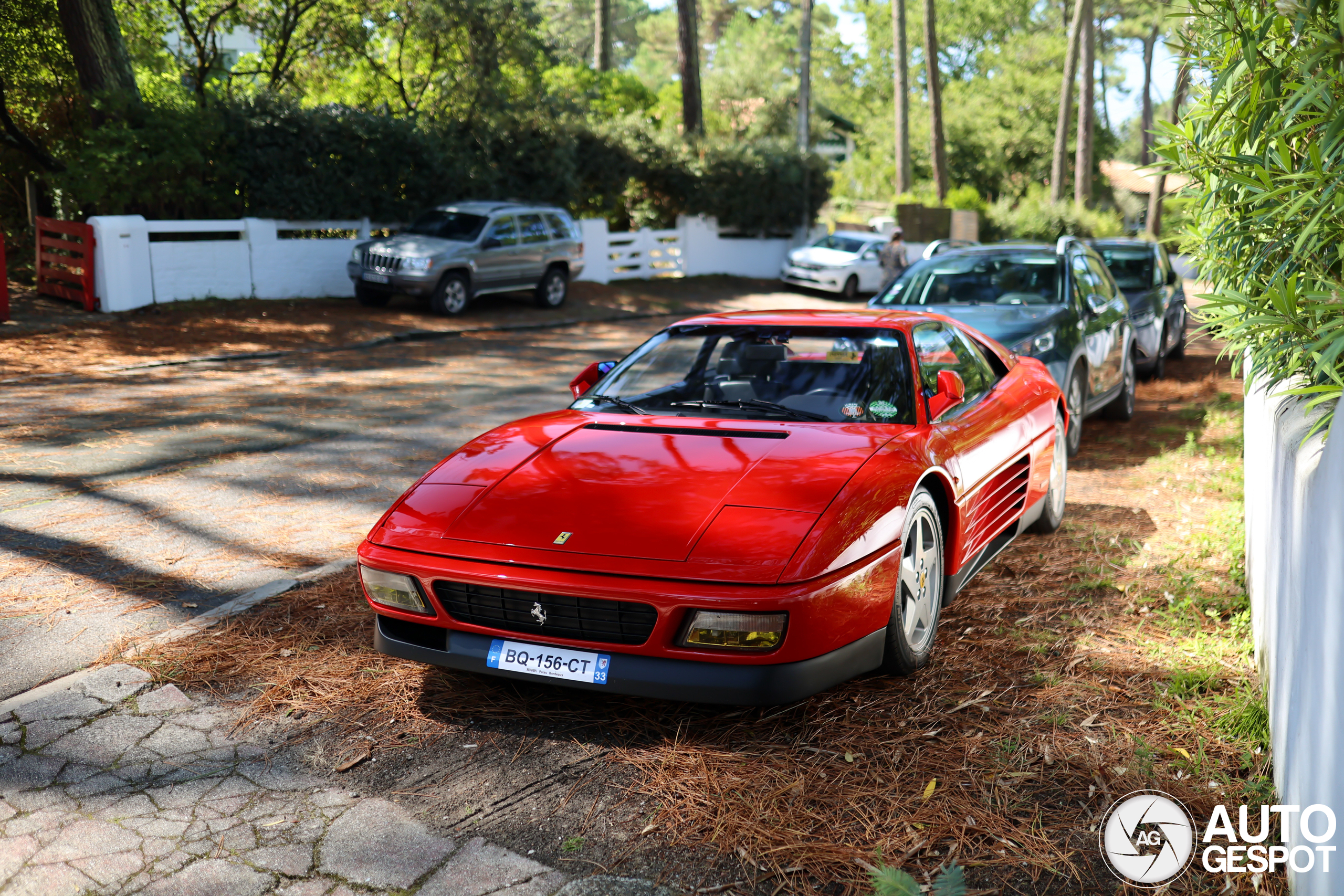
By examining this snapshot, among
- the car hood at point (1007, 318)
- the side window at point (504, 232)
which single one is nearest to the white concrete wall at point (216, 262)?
the side window at point (504, 232)

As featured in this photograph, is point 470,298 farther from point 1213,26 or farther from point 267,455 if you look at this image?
point 1213,26

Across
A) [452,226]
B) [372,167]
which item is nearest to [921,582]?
[452,226]

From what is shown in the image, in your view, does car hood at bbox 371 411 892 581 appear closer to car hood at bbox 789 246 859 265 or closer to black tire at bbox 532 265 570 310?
black tire at bbox 532 265 570 310

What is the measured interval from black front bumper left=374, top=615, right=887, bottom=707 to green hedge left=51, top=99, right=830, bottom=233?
1483cm

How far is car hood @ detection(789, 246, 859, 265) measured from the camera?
83.0 ft

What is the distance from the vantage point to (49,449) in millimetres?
7898

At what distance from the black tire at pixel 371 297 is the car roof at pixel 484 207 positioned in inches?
74.8

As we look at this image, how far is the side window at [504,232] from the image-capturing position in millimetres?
18717

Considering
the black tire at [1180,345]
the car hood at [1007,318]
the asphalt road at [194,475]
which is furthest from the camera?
the black tire at [1180,345]

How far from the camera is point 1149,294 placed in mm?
12711

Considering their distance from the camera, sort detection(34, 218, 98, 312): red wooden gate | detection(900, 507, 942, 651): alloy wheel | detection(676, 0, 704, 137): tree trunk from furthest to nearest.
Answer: detection(676, 0, 704, 137): tree trunk < detection(34, 218, 98, 312): red wooden gate < detection(900, 507, 942, 651): alloy wheel

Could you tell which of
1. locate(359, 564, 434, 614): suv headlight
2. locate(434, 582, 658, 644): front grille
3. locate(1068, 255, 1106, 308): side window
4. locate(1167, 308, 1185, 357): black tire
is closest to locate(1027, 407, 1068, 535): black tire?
locate(1068, 255, 1106, 308): side window

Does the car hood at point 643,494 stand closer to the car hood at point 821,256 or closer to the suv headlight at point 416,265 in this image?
the suv headlight at point 416,265

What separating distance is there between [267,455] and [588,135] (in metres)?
17.6
